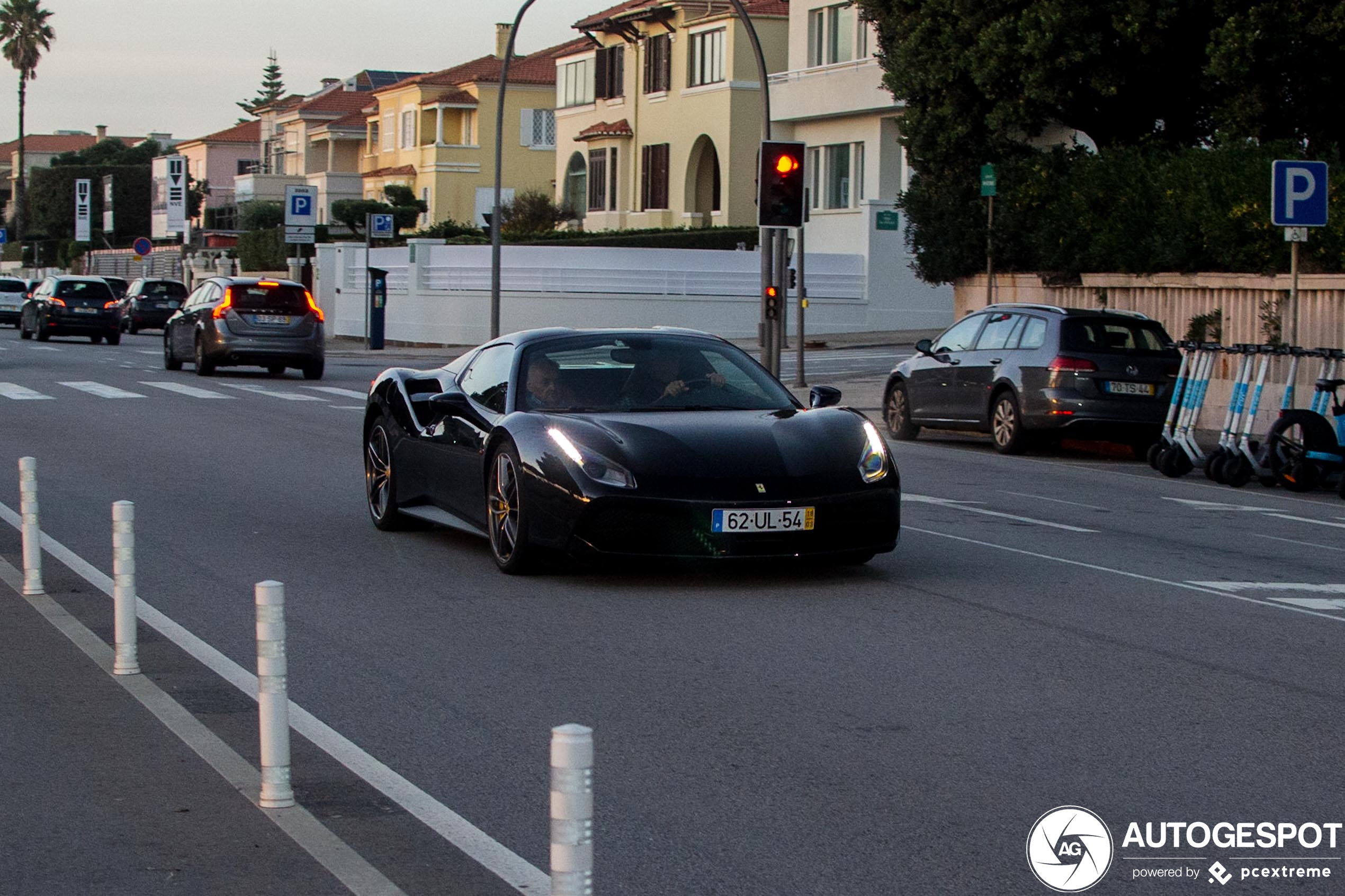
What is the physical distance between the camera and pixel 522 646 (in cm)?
803

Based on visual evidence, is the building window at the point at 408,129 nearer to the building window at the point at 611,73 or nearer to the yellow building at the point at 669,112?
the yellow building at the point at 669,112

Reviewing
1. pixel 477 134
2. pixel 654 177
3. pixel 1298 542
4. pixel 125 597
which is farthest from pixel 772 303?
pixel 477 134

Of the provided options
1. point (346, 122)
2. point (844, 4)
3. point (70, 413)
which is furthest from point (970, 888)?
point (346, 122)

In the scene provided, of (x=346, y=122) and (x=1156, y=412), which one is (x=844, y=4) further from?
(x=346, y=122)

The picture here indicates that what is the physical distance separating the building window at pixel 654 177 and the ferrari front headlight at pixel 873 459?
51.0 meters

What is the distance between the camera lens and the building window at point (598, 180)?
212ft

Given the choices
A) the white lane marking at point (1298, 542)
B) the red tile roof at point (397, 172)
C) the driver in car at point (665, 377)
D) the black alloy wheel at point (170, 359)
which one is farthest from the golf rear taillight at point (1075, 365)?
the red tile roof at point (397, 172)

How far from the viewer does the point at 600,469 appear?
9359mm

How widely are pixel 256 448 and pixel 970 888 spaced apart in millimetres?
13786

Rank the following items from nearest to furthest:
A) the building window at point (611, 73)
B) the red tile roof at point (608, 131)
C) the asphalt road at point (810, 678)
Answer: the asphalt road at point (810, 678) < the red tile roof at point (608, 131) < the building window at point (611, 73)

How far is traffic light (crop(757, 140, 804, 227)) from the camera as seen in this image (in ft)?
81.5

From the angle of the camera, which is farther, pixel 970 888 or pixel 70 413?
pixel 70 413

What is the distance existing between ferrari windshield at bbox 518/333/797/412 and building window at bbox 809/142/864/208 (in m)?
39.2

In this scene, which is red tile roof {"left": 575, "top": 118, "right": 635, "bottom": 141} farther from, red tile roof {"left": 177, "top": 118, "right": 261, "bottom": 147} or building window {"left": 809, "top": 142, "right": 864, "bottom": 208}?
red tile roof {"left": 177, "top": 118, "right": 261, "bottom": 147}
